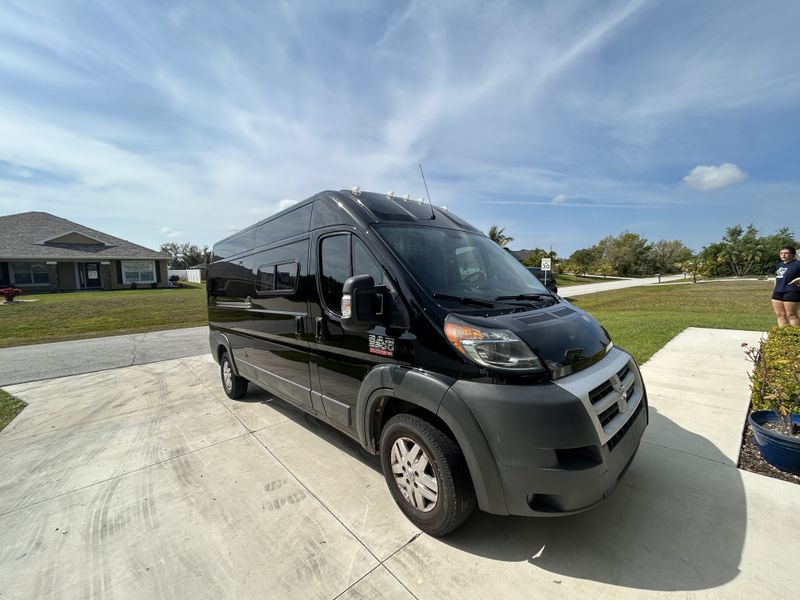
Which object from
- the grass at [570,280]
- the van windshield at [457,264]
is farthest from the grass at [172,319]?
the grass at [570,280]

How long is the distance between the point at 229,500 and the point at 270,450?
31.7 inches

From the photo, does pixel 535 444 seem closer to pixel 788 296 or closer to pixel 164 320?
pixel 788 296

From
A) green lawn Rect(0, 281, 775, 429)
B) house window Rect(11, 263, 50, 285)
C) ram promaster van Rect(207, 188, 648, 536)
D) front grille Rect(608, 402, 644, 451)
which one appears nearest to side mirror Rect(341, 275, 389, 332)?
ram promaster van Rect(207, 188, 648, 536)

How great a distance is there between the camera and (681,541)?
2.25m

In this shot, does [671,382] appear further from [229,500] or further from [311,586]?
[229,500]

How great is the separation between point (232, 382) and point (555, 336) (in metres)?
4.69

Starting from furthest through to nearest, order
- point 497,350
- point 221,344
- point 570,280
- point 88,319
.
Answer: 1. point 570,280
2. point 88,319
3. point 221,344
4. point 497,350

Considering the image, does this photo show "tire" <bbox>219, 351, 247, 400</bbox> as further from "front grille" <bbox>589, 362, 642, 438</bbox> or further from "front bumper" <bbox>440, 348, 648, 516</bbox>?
"front grille" <bbox>589, 362, 642, 438</bbox>

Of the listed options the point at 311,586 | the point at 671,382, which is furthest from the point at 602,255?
the point at 311,586

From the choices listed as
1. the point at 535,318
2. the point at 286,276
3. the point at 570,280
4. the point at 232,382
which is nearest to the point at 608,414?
the point at 535,318

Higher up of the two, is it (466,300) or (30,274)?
(30,274)

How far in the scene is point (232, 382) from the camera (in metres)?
5.26

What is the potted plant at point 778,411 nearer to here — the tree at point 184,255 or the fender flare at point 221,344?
the fender flare at point 221,344

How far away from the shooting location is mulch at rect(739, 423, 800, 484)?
2.84 meters
